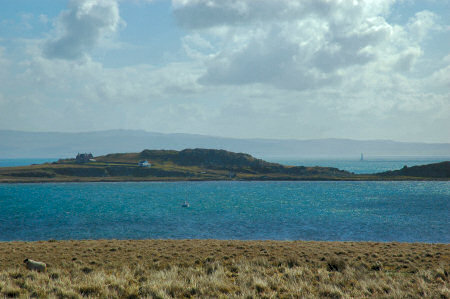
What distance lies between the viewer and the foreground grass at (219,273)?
12.3 metres

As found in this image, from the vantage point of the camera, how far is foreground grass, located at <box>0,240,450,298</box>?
1233cm

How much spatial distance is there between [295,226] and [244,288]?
42.1m

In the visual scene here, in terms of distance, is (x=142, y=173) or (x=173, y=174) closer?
(x=142, y=173)

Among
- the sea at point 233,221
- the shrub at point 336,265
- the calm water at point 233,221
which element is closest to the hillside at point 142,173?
the sea at point 233,221

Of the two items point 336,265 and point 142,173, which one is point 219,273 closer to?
point 336,265

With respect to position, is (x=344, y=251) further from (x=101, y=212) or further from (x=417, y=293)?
(x=101, y=212)

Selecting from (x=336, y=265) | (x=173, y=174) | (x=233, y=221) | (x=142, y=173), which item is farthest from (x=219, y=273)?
(x=142, y=173)

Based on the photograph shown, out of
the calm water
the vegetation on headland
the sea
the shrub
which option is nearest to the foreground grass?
the shrub

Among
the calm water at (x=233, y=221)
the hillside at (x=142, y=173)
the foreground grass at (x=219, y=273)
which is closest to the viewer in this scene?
the foreground grass at (x=219, y=273)

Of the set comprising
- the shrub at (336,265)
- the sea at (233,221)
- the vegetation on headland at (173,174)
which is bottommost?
the sea at (233,221)

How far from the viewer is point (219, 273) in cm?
1549

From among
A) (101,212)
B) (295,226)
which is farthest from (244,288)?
(101,212)

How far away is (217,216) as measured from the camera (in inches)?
2486

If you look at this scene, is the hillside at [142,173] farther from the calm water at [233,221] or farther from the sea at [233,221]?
the calm water at [233,221]
